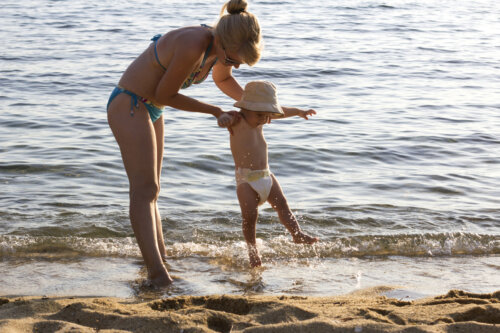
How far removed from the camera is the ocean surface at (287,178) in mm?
4645

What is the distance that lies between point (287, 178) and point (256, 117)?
279 centimetres

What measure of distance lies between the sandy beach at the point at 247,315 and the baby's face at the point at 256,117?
122 cm

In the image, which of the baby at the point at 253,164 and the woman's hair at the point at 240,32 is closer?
the woman's hair at the point at 240,32

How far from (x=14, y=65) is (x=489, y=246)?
960cm

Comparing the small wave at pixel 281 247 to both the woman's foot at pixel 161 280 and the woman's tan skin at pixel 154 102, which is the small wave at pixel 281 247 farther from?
the woman's tan skin at pixel 154 102

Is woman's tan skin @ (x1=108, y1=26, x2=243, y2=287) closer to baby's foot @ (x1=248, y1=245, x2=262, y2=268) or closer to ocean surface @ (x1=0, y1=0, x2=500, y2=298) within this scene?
ocean surface @ (x1=0, y1=0, x2=500, y2=298)

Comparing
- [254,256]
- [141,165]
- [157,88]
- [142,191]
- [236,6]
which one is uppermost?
[236,6]

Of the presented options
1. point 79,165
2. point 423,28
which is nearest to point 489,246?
point 79,165

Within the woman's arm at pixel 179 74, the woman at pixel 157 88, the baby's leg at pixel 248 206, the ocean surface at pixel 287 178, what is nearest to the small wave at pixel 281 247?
the ocean surface at pixel 287 178

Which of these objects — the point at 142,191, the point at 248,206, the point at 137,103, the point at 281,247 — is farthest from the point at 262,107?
the point at 281,247

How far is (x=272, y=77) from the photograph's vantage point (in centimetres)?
1209

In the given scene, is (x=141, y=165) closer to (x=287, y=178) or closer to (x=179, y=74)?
(x=179, y=74)

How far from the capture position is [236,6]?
368 centimetres

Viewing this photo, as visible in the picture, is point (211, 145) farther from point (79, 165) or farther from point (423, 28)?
point (423, 28)
